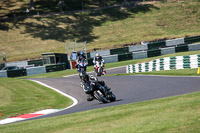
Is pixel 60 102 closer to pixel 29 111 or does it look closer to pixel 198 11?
pixel 29 111

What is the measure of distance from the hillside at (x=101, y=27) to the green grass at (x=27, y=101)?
28620 mm

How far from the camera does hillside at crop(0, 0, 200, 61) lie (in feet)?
162

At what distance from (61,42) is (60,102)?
1434 inches

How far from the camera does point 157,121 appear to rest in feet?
23.9

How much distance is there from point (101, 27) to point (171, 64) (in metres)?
32.8

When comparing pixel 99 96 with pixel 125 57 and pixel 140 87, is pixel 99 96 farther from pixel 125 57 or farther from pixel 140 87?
pixel 125 57

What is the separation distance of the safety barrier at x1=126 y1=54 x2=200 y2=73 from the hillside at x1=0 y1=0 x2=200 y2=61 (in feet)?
73.8

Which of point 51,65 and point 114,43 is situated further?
point 114,43

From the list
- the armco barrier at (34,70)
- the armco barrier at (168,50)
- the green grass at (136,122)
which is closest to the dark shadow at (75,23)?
the armco barrier at (34,70)

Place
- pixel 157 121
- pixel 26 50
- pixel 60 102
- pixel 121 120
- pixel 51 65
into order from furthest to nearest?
pixel 26 50, pixel 51 65, pixel 60 102, pixel 121 120, pixel 157 121

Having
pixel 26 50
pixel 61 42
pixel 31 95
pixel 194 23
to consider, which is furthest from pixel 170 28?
pixel 31 95

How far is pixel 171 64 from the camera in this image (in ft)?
75.5

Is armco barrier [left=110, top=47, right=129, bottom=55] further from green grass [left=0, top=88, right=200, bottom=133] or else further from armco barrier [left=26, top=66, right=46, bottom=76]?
green grass [left=0, top=88, right=200, bottom=133]

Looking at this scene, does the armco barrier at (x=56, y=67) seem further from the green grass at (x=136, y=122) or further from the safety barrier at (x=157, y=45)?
the green grass at (x=136, y=122)
